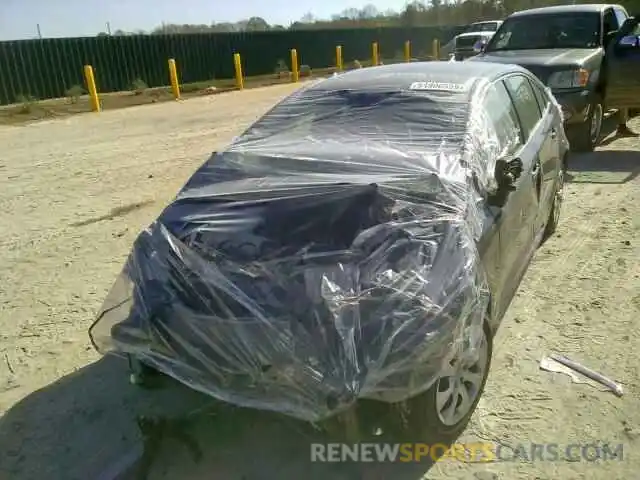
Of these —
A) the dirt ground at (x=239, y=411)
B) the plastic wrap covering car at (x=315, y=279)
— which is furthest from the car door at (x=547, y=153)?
the plastic wrap covering car at (x=315, y=279)

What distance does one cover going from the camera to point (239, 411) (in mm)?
2588

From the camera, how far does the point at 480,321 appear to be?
260 centimetres

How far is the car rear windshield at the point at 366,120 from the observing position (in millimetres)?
3238

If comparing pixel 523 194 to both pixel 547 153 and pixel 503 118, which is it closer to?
pixel 503 118

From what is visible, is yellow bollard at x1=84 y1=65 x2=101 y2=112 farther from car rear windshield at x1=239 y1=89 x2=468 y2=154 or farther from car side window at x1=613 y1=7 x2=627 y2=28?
car rear windshield at x1=239 y1=89 x2=468 y2=154

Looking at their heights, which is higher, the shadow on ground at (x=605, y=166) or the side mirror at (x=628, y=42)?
the side mirror at (x=628, y=42)

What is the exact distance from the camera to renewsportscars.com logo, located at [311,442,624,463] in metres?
2.53

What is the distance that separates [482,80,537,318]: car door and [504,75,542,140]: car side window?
12 cm

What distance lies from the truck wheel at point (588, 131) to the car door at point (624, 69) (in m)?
0.24

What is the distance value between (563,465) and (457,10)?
145ft

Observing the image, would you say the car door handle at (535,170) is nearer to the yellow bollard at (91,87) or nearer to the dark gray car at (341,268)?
the dark gray car at (341,268)

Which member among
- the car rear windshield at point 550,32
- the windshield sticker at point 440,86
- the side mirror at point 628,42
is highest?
the car rear windshield at point 550,32

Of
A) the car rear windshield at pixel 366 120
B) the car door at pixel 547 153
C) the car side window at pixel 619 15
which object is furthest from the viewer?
the car side window at pixel 619 15

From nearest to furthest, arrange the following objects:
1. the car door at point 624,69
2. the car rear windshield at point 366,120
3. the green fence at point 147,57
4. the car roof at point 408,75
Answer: the car rear windshield at point 366,120 < the car roof at point 408,75 < the car door at point 624,69 < the green fence at point 147,57
